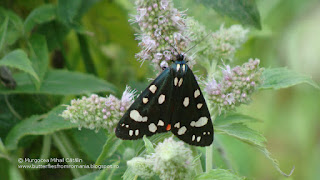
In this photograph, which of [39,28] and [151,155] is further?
[39,28]

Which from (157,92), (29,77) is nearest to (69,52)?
(29,77)

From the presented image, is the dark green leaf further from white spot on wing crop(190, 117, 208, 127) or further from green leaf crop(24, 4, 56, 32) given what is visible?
white spot on wing crop(190, 117, 208, 127)

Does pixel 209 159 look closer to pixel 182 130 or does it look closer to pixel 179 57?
pixel 182 130

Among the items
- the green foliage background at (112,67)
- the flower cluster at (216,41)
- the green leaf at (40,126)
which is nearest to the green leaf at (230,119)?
the green foliage background at (112,67)

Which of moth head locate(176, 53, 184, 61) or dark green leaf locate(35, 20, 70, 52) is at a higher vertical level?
moth head locate(176, 53, 184, 61)

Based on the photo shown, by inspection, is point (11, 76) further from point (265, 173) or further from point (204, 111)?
point (265, 173)

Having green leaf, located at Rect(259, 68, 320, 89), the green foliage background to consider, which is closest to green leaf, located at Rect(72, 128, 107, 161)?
the green foliage background

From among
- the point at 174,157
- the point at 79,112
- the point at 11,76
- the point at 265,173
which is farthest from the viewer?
the point at 265,173
